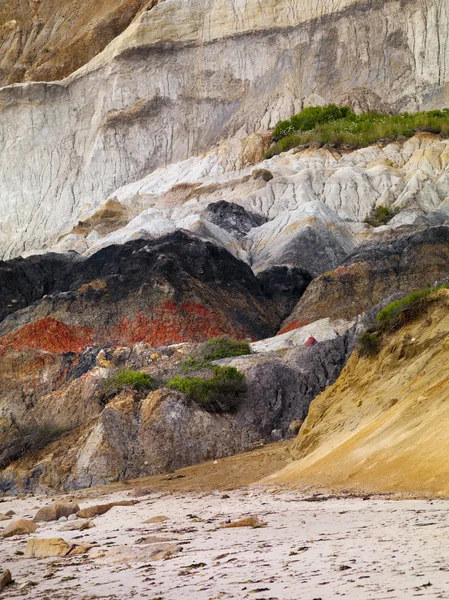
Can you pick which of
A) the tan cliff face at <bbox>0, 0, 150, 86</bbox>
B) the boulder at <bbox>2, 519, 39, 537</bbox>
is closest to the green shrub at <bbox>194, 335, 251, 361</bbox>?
the boulder at <bbox>2, 519, 39, 537</bbox>

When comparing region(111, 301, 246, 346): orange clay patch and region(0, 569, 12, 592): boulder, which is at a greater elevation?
region(111, 301, 246, 346): orange clay patch

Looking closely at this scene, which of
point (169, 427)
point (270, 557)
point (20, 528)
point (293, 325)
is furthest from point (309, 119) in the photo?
point (270, 557)

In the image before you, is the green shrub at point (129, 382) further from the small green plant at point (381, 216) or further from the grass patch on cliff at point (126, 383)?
the small green plant at point (381, 216)

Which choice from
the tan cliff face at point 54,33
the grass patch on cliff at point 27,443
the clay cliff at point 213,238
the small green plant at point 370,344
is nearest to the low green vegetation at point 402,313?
the clay cliff at point 213,238

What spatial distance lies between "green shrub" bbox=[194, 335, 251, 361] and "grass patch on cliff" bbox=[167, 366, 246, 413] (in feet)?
9.67

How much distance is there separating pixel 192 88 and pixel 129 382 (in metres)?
44.7

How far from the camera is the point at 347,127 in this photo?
53781 mm

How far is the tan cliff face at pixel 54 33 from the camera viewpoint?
2756 inches

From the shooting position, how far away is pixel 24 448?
69.2 ft

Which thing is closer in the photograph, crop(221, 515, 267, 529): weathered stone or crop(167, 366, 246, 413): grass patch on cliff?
Answer: crop(221, 515, 267, 529): weathered stone

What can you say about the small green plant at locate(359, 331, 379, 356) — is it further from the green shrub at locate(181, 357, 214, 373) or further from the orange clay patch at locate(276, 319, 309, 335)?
the orange clay patch at locate(276, 319, 309, 335)

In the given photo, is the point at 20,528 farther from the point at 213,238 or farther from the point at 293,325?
the point at 213,238

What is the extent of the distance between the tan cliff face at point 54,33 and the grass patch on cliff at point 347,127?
21417 millimetres

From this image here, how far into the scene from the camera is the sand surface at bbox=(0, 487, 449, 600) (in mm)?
6094
